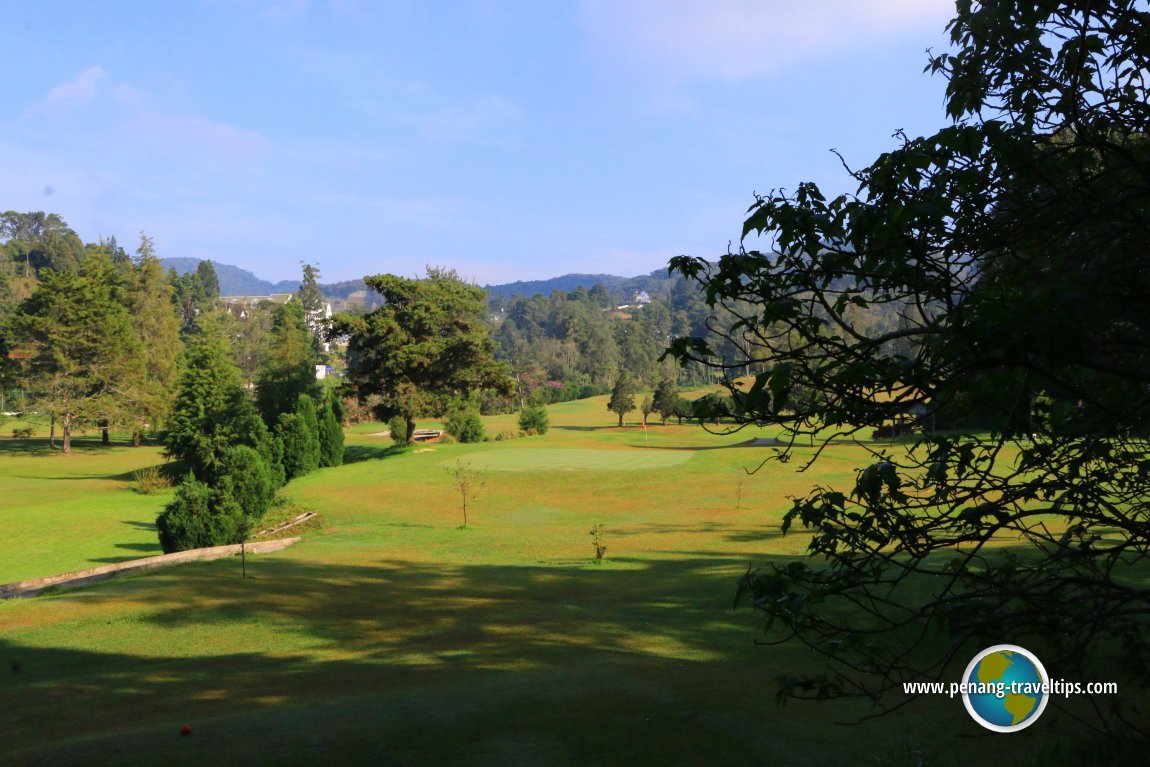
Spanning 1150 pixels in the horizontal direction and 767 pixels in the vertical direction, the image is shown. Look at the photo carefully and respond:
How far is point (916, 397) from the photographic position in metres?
4.91

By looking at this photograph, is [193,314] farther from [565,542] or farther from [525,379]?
[565,542]

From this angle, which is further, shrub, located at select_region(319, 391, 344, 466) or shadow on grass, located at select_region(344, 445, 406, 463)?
shadow on grass, located at select_region(344, 445, 406, 463)

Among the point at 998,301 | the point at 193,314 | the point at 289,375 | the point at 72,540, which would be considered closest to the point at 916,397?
the point at 998,301

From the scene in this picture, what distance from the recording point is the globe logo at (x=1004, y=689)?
701cm

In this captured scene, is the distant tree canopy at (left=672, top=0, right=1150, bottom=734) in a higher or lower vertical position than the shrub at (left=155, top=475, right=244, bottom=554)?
higher

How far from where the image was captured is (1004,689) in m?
7.16

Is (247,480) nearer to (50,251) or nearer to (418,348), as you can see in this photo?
(418,348)

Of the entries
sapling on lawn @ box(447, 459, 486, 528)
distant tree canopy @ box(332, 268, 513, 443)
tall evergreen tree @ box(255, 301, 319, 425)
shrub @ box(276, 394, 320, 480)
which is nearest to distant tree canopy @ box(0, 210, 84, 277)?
tall evergreen tree @ box(255, 301, 319, 425)

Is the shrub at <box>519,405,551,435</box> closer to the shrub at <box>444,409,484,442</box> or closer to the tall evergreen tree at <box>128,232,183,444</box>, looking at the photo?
the shrub at <box>444,409,484,442</box>

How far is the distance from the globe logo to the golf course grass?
33 centimetres

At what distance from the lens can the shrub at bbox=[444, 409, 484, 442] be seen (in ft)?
201

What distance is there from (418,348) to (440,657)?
46.1 meters

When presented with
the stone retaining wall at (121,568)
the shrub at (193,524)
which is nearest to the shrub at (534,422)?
the stone retaining wall at (121,568)

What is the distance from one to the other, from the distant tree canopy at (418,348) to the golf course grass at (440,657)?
2690cm
